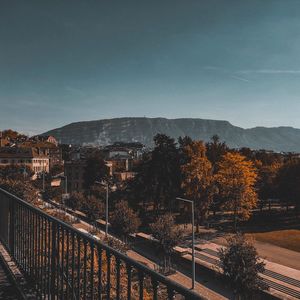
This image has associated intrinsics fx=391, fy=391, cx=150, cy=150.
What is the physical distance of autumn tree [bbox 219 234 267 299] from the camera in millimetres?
25672

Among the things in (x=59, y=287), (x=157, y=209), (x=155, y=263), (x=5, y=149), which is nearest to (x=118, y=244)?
(x=155, y=263)

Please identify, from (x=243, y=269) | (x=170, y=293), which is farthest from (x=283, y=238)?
(x=170, y=293)

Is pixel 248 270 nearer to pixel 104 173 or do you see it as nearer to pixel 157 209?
pixel 157 209

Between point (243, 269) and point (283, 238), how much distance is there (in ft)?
89.0

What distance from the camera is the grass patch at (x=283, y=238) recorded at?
153 ft

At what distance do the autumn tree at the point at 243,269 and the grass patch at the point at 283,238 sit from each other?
68.6 ft

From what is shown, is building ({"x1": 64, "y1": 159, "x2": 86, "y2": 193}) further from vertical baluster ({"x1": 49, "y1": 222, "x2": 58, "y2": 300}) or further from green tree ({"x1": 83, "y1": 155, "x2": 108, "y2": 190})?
vertical baluster ({"x1": 49, "y1": 222, "x2": 58, "y2": 300})

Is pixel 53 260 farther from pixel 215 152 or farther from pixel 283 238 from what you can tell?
pixel 215 152

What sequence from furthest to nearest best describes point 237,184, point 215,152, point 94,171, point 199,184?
point 94,171, point 215,152, point 237,184, point 199,184

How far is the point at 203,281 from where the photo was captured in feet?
106

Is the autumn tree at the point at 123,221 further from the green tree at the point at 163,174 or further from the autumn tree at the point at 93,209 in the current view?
the green tree at the point at 163,174

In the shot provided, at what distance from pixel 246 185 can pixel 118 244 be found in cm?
2562

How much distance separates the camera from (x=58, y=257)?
527 centimetres

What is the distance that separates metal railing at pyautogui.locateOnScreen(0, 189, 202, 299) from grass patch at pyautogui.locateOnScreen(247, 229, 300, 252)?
42797 mm
